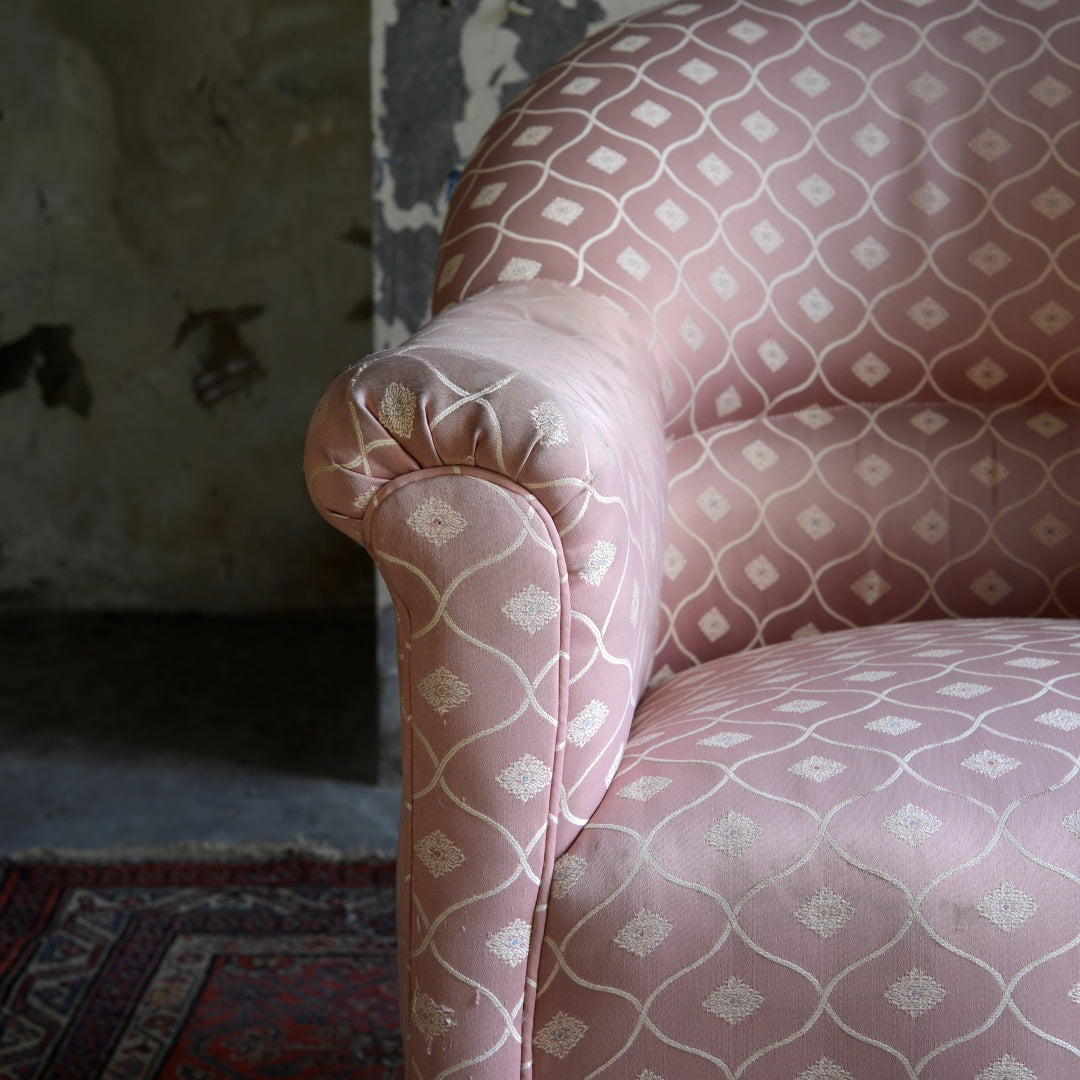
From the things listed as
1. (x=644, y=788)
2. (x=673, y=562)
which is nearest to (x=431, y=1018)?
(x=644, y=788)

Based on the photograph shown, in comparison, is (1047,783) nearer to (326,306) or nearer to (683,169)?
(683,169)

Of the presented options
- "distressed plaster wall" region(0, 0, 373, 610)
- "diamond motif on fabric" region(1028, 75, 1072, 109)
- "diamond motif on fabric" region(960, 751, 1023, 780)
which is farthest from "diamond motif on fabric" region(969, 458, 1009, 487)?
"distressed plaster wall" region(0, 0, 373, 610)

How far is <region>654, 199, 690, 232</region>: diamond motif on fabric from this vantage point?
1.09 m

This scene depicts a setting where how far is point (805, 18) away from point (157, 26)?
2.13m

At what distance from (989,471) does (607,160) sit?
47 centimetres

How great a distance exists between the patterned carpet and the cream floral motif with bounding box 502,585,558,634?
0.81m

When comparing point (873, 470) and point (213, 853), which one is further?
point (213, 853)

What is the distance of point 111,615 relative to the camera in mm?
3020

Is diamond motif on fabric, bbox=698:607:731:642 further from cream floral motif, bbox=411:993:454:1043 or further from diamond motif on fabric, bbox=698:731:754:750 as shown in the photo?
cream floral motif, bbox=411:993:454:1043

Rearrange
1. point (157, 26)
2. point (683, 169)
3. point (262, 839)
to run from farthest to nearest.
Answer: point (157, 26) < point (262, 839) < point (683, 169)

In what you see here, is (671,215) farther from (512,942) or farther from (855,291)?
(512,942)

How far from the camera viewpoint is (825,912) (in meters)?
0.58

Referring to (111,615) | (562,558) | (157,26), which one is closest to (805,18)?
(562,558)

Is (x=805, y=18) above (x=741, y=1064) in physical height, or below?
above
